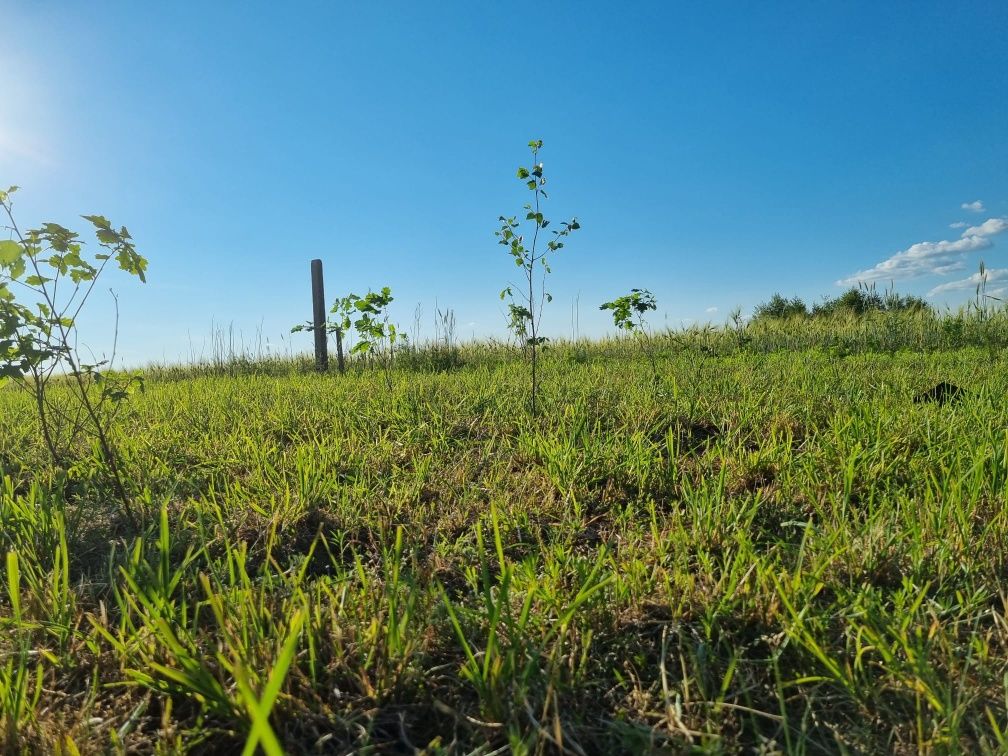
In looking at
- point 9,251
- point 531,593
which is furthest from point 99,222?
point 531,593

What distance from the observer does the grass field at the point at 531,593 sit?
45.1 inches

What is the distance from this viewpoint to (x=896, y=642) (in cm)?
127

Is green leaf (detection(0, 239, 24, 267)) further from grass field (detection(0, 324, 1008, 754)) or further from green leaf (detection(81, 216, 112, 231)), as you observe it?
grass field (detection(0, 324, 1008, 754))

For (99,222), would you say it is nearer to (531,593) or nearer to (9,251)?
(9,251)

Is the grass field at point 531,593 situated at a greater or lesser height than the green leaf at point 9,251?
lesser

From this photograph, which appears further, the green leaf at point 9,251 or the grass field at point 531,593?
the green leaf at point 9,251

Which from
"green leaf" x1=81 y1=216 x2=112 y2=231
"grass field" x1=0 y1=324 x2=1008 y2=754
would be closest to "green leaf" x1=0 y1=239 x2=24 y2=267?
"green leaf" x1=81 y1=216 x2=112 y2=231

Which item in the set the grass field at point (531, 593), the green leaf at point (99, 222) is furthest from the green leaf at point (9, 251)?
the grass field at point (531, 593)

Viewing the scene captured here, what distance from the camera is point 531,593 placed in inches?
48.6

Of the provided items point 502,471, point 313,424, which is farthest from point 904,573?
point 313,424

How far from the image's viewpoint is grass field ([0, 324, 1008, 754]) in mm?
1145

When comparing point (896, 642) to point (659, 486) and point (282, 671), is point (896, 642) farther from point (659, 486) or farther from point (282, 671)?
point (282, 671)

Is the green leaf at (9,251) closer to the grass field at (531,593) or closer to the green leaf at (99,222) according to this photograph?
the green leaf at (99,222)

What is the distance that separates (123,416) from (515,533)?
328cm
